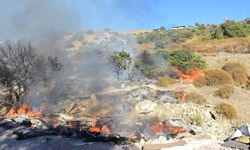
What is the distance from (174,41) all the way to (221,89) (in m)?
29.5

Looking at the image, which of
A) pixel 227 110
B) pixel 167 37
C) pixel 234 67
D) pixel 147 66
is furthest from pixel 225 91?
pixel 167 37

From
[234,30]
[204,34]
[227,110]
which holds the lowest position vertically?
[227,110]

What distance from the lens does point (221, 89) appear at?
22.3 meters

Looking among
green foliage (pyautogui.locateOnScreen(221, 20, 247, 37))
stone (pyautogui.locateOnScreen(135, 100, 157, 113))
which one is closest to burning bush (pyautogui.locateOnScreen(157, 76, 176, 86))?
stone (pyautogui.locateOnScreen(135, 100, 157, 113))

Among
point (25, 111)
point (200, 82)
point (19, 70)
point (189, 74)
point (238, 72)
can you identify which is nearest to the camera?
point (25, 111)

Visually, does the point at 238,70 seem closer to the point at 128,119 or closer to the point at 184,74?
the point at 184,74

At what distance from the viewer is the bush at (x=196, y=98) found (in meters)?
20.7

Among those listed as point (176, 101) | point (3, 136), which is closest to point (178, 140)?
point (3, 136)

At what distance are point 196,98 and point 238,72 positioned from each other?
6.10 m

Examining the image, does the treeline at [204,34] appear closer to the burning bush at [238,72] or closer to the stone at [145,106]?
the burning bush at [238,72]

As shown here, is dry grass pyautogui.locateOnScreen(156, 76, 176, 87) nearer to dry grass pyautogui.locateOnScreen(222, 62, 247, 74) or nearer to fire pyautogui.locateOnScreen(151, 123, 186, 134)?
dry grass pyautogui.locateOnScreen(222, 62, 247, 74)

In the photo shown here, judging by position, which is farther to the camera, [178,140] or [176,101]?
[176,101]

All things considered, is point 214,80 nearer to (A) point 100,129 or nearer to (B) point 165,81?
(B) point 165,81

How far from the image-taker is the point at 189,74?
89.0ft
